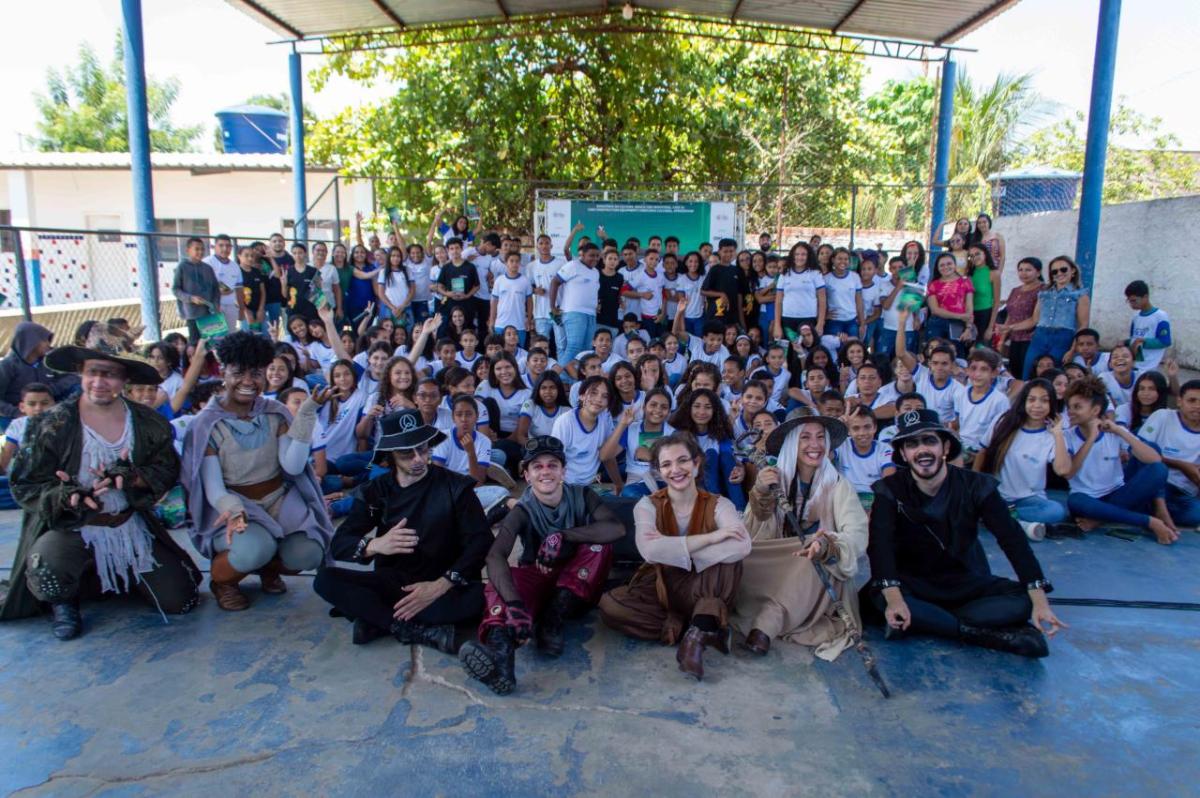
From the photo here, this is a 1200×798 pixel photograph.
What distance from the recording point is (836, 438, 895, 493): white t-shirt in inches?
216

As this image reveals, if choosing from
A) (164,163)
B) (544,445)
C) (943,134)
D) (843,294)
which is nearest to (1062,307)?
(843,294)

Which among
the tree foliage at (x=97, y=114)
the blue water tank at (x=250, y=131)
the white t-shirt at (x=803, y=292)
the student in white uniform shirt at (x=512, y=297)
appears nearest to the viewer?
the white t-shirt at (x=803, y=292)

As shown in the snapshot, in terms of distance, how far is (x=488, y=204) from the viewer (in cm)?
1580

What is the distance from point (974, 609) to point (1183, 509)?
2972mm

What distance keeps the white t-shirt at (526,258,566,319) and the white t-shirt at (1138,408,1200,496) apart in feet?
19.7

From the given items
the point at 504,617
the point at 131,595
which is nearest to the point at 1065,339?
the point at 504,617

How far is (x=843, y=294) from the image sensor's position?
9.29 meters

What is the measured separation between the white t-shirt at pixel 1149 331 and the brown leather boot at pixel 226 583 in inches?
308

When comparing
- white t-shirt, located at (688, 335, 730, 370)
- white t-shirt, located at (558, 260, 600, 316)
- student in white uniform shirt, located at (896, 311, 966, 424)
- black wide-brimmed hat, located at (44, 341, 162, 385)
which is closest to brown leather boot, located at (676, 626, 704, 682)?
black wide-brimmed hat, located at (44, 341, 162, 385)

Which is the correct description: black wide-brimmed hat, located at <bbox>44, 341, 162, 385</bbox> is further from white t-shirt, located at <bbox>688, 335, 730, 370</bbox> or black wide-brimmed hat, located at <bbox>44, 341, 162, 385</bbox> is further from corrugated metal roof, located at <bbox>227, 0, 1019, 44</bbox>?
corrugated metal roof, located at <bbox>227, 0, 1019, 44</bbox>

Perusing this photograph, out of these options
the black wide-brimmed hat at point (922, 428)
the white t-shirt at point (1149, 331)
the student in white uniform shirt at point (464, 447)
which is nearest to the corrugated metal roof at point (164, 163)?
the student in white uniform shirt at point (464, 447)

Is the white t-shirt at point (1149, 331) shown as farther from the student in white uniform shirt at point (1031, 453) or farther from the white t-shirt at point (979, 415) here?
the student in white uniform shirt at point (1031, 453)

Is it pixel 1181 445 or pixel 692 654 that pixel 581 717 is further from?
pixel 1181 445

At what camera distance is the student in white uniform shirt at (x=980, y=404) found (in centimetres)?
630
